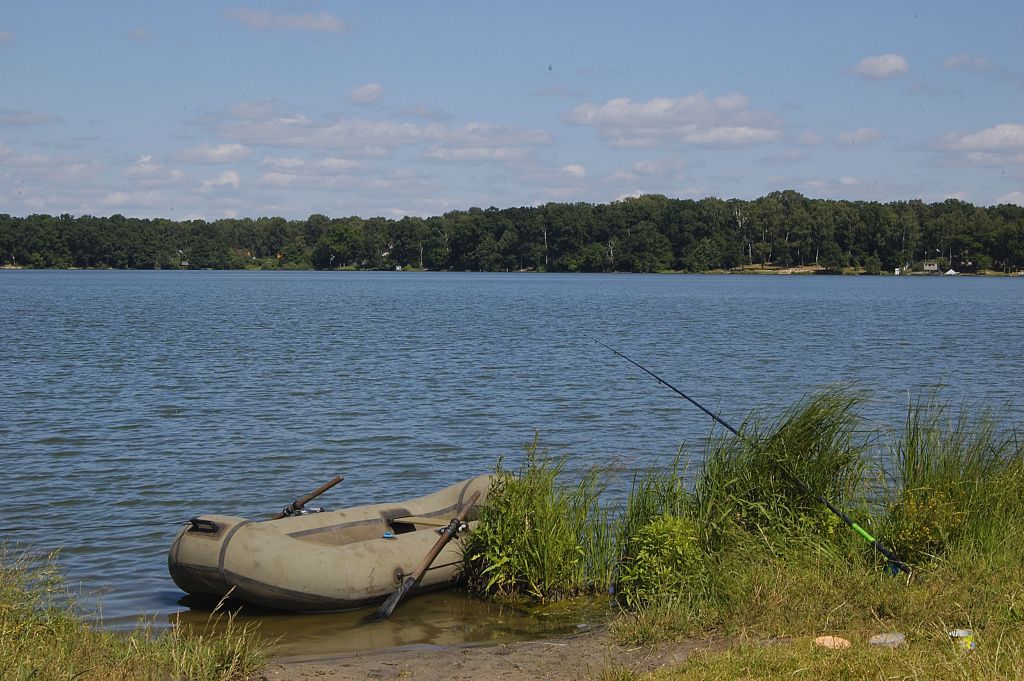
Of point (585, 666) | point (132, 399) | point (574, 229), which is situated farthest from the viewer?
point (574, 229)

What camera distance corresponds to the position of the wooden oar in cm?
960

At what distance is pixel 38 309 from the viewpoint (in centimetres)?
6016

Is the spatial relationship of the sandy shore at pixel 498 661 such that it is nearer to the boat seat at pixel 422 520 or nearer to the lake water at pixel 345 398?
the lake water at pixel 345 398

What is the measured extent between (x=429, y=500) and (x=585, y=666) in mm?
4595

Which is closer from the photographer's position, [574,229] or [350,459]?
[350,459]

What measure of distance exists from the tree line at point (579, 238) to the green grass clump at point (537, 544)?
143m

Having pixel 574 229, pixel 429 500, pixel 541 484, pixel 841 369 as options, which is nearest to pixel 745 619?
pixel 541 484

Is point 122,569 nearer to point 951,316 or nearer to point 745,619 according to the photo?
point 745,619

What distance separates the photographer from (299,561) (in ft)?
31.6

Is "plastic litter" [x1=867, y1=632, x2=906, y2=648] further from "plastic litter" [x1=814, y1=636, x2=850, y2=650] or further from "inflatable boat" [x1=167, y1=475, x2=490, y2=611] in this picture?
"inflatable boat" [x1=167, y1=475, x2=490, y2=611]

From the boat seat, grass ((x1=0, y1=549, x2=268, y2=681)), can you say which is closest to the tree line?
the boat seat

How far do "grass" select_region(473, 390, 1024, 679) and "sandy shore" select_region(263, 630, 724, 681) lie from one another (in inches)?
9.3

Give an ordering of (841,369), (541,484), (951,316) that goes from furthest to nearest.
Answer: (951,316)
(841,369)
(541,484)

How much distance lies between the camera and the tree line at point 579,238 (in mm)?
148000
